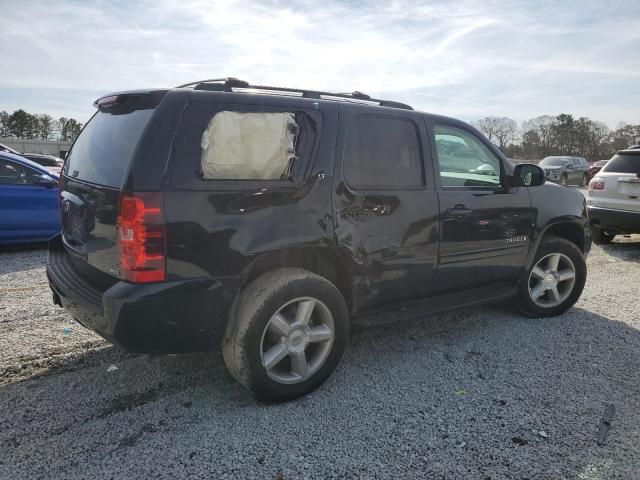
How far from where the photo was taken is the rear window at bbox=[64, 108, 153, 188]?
2578 mm

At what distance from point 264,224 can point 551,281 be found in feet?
10.2

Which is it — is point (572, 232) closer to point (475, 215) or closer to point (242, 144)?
point (475, 215)

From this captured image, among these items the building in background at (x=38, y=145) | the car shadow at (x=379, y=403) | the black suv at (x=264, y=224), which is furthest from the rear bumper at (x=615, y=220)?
the building in background at (x=38, y=145)

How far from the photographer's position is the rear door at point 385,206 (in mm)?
3053

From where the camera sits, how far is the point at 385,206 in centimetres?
318

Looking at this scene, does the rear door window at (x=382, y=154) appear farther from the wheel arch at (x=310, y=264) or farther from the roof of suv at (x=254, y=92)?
the wheel arch at (x=310, y=264)

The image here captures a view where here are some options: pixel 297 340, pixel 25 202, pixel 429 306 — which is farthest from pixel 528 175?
pixel 25 202

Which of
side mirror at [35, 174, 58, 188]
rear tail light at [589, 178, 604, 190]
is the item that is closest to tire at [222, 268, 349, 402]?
side mirror at [35, 174, 58, 188]

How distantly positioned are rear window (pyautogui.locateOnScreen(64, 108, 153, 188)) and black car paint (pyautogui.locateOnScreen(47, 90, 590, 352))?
8cm

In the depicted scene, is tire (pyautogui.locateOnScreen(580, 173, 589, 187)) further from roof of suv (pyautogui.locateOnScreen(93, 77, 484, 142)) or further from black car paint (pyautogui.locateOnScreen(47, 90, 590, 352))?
roof of suv (pyautogui.locateOnScreen(93, 77, 484, 142))

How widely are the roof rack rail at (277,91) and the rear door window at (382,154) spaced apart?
23 centimetres

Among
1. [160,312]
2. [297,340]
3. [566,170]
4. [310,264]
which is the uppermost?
[566,170]

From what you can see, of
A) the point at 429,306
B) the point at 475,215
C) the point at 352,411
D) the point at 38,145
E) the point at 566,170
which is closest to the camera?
the point at 352,411

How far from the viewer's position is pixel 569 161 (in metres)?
26.1
